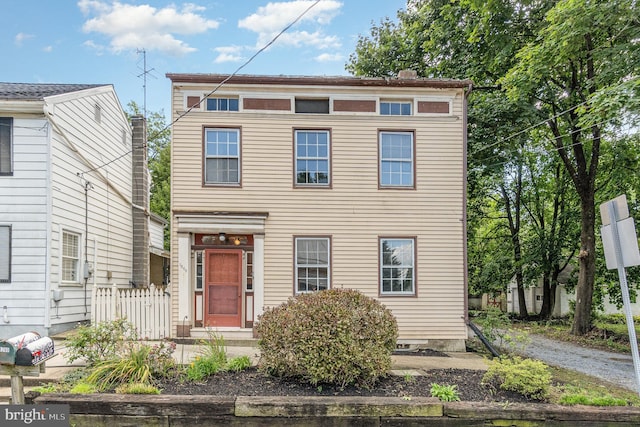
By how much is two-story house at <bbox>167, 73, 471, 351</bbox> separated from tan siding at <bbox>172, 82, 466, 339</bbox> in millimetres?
24

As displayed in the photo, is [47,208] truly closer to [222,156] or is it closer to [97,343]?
[222,156]

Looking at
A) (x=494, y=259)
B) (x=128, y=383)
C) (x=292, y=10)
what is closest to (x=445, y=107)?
(x=292, y=10)

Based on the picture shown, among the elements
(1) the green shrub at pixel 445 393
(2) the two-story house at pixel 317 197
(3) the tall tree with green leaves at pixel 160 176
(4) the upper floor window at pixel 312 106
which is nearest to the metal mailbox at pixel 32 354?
(1) the green shrub at pixel 445 393

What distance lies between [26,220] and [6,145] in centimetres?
172

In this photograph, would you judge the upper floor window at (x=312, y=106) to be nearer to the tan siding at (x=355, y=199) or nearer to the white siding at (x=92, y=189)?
the tan siding at (x=355, y=199)

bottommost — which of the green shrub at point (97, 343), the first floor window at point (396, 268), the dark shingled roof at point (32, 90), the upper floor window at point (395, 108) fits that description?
the green shrub at point (97, 343)

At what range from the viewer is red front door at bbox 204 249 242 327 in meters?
9.88

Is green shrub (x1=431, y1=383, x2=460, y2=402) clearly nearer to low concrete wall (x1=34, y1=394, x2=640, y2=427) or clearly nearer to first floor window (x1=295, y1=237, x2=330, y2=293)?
low concrete wall (x1=34, y1=394, x2=640, y2=427)

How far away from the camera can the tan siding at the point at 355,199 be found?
9805 millimetres

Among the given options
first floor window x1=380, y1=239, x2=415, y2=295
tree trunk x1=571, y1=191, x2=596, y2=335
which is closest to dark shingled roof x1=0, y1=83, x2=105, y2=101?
first floor window x1=380, y1=239, x2=415, y2=295

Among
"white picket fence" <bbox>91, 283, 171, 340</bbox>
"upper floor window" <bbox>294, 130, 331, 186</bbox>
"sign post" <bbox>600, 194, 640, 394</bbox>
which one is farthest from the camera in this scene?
"upper floor window" <bbox>294, 130, 331, 186</bbox>

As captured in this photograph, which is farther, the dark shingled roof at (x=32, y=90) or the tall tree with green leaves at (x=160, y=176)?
the tall tree with green leaves at (x=160, y=176)

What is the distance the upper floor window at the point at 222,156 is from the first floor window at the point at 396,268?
3.86 metres

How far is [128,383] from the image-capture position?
5.29 m
